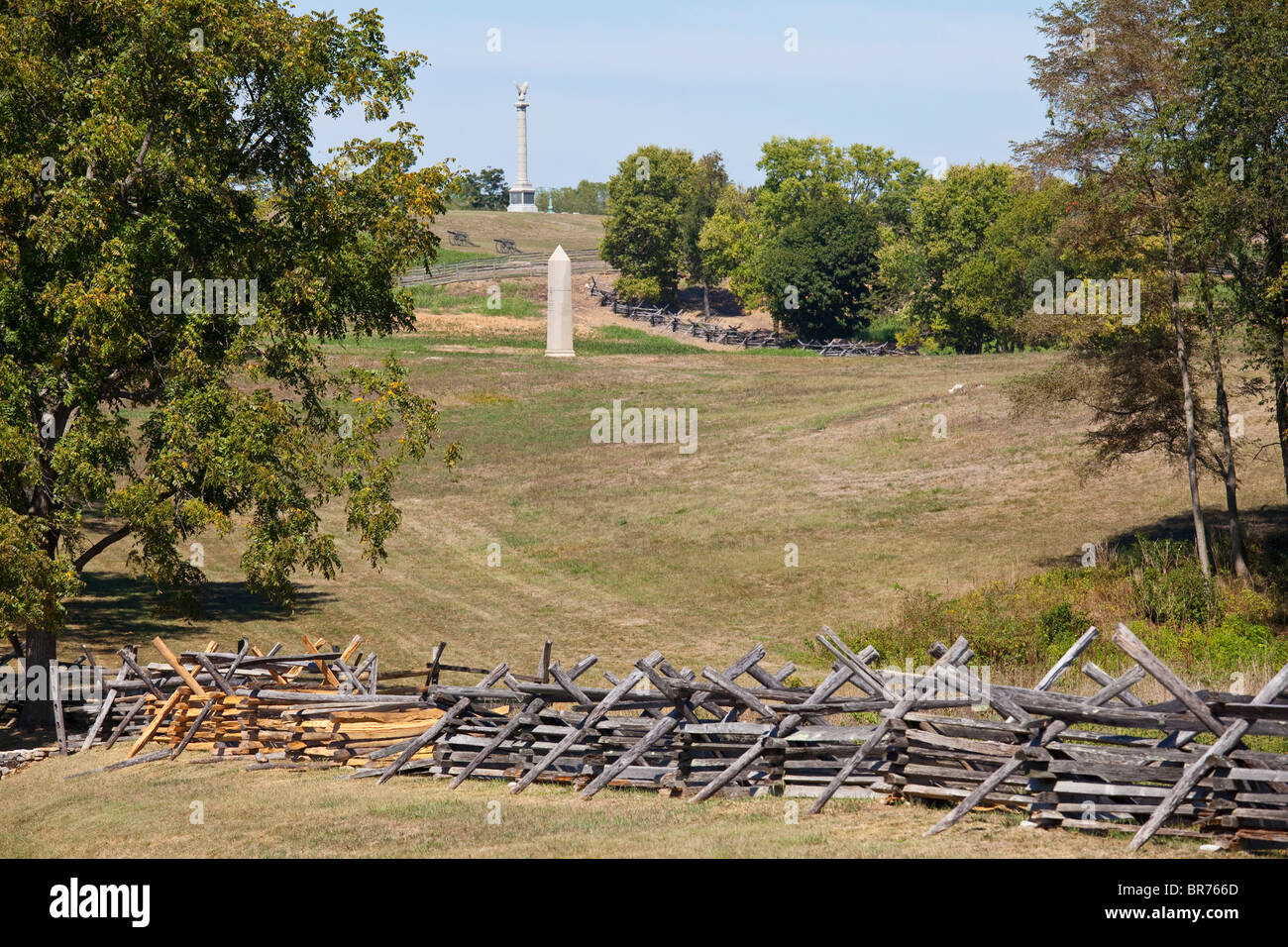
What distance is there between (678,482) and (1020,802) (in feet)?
120

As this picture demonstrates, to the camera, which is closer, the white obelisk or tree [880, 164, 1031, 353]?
the white obelisk

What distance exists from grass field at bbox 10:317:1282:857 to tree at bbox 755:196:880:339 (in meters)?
26.4

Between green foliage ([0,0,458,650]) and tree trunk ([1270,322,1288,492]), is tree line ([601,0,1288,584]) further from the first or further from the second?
green foliage ([0,0,458,650])

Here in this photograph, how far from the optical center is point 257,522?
23.8 meters

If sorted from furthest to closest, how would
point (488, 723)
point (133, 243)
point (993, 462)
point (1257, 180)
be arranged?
point (993, 462) → point (1257, 180) → point (133, 243) → point (488, 723)

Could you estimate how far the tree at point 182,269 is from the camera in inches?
850

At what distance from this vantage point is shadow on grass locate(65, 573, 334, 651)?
100 feet

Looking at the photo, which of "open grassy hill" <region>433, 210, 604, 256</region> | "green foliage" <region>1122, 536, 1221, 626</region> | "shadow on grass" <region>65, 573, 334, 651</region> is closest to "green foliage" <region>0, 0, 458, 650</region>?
"shadow on grass" <region>65, 573, 334, 651</region>

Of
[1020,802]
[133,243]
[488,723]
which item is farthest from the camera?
Answer: [133,243]

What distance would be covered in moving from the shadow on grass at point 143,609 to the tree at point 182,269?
5.59 meters

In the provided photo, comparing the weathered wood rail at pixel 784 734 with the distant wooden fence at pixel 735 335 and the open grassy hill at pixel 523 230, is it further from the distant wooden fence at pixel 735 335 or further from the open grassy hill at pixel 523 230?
the open grassy hill at pixel 523 230

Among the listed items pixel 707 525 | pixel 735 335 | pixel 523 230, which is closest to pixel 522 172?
pixel 523 230
